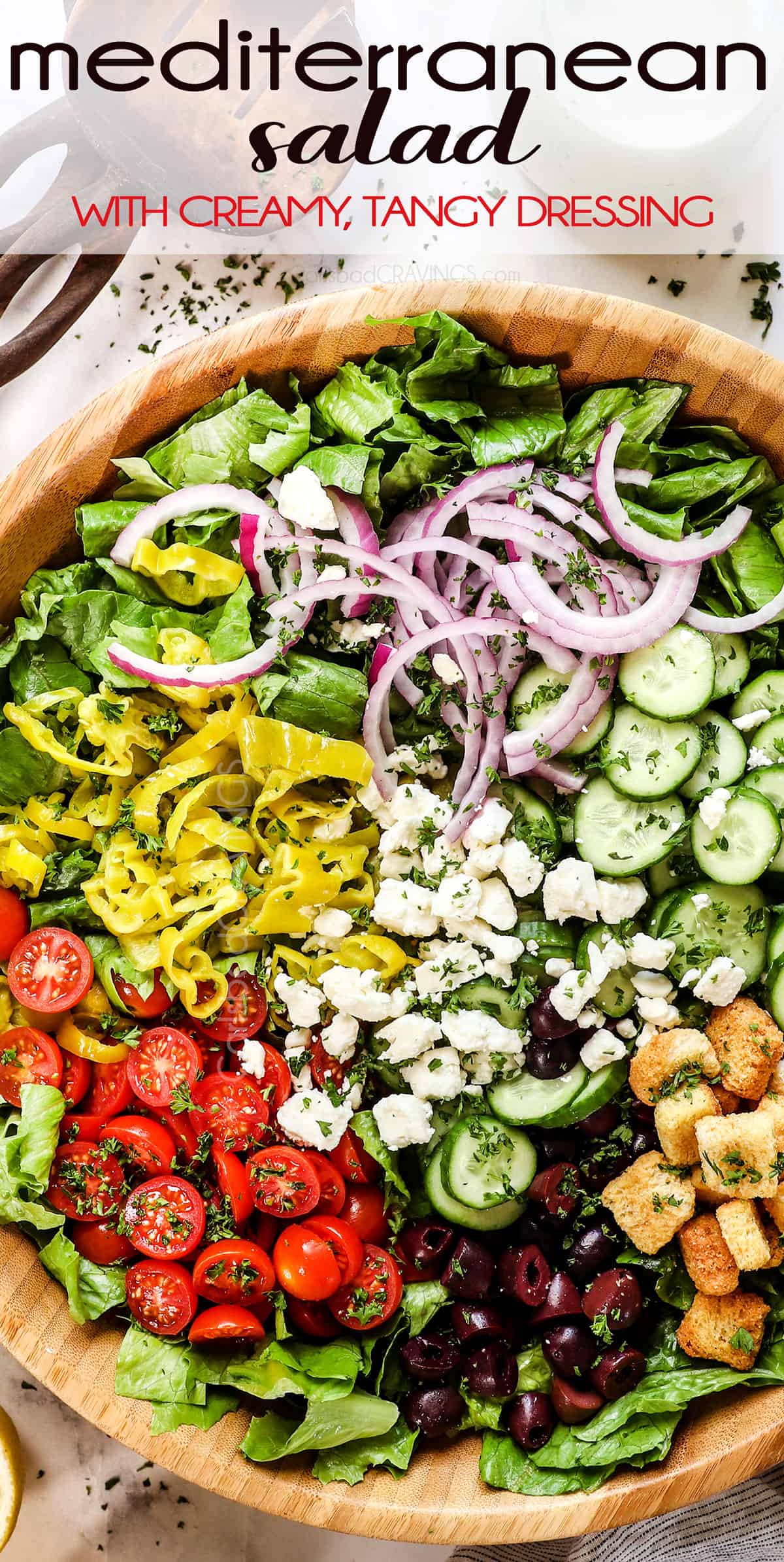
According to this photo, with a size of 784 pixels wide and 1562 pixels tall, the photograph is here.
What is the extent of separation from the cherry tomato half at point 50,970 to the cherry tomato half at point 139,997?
0.26 ft

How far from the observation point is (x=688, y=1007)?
10.3 ft

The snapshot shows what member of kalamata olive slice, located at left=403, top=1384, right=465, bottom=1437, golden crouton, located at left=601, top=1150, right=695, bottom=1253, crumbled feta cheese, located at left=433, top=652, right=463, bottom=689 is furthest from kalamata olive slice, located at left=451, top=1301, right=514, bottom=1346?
crumbled feta cheese, located at left=433, top=652, right=463, bottom=689

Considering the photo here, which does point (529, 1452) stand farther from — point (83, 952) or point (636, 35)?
point (636, 35)

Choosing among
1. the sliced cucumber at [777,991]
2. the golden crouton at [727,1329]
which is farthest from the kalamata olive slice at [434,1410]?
the sliced cucumber at [777,991]

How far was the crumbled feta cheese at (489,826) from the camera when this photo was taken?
3047mm

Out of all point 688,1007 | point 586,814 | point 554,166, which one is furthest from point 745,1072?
point 554,166

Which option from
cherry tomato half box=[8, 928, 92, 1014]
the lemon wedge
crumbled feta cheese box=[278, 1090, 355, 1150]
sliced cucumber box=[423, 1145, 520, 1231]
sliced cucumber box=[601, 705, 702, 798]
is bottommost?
the lemon wedge

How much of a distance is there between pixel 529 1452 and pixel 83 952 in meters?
1.69

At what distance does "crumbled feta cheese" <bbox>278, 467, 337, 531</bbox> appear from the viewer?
301 cm

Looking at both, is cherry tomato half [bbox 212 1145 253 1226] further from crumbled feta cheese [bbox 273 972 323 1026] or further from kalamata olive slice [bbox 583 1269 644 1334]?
kalamata olive slice [bbox 583 1269 644 1334]

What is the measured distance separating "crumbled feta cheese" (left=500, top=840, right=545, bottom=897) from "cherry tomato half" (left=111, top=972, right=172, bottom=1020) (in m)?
0.93

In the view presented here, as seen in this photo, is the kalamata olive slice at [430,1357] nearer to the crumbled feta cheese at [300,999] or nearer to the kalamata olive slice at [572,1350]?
the kalamata olive slice at [572,1350]

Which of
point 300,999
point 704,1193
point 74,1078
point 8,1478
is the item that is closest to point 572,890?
point 300,999

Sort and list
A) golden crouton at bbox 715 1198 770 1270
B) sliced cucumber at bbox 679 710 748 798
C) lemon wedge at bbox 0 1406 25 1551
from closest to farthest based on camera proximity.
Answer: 1. golden crouton at bbox 715 1198 770 1270
2. sliced cucumber at bbox 679 710 748 798
3. lemon wedge at bbox 0 1406 25 1551
